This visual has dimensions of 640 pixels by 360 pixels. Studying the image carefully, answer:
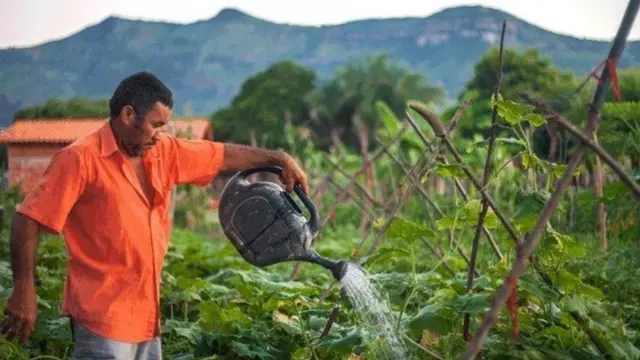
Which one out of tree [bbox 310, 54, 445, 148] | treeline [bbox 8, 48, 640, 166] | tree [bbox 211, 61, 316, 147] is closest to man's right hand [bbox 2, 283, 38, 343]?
treeline [bbox 8, 48, 640, 166]

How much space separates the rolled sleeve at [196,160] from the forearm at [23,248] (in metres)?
0.57

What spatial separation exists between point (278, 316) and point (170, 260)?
256cm

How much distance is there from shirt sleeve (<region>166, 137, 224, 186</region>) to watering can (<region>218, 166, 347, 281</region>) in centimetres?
8

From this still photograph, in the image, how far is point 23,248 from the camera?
3.03 meters

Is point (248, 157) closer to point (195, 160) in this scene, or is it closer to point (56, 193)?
point (195, 160)

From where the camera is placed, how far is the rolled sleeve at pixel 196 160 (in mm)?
3477

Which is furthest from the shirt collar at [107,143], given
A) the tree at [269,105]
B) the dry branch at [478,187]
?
the tree at [269,105]

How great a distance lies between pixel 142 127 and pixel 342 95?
51.9m

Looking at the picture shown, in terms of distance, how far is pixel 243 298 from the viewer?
486 cm

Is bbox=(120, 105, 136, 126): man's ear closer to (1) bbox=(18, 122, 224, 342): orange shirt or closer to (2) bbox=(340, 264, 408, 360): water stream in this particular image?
(1) bbox=(18, 122, 224, 342): orange shirt

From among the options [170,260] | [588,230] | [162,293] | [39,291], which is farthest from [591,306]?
[588,230]

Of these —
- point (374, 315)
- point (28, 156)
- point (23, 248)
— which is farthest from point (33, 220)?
point (28, 156)

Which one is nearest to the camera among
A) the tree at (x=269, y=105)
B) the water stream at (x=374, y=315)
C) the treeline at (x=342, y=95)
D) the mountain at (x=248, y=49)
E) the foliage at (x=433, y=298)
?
the foliage at (x=433, y=298)

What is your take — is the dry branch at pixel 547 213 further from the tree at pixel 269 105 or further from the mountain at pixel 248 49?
the tree at pixel 269 105
